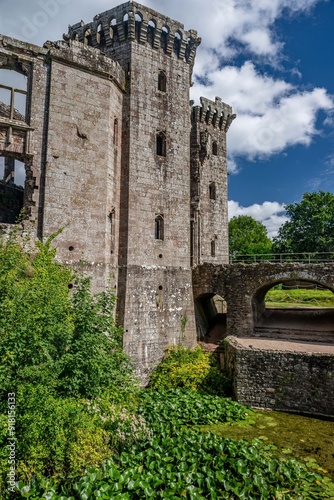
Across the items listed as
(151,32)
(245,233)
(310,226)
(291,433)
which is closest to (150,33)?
(151,32)

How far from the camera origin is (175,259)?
646 inches

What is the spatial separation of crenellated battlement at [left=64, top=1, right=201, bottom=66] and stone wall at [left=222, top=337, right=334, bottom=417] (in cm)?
1426

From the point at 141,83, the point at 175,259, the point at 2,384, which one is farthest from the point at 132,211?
the point at 2,384

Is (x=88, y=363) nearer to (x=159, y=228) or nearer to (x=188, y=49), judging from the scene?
(x=159, y=228)

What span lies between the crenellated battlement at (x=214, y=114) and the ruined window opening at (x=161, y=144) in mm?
8427

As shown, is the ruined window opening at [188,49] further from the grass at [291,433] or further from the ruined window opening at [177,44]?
the grass at [291,433]

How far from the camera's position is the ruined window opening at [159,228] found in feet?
53.0

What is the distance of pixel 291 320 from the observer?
20.2 m

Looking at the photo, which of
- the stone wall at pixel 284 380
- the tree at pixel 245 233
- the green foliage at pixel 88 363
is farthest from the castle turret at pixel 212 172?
the tree at pixel 245 233

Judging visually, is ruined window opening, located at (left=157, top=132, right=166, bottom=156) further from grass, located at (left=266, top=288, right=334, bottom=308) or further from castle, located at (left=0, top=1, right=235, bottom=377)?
grass, located at (left=266, top=288, right=334, bottom=308)

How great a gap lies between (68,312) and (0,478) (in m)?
4.12

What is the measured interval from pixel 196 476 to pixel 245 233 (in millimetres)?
44847

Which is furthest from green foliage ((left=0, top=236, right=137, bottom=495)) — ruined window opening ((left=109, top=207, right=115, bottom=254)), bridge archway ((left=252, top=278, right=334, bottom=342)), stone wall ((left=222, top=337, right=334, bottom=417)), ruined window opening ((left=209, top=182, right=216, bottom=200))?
ruined window opening ((left=209, top=182, right=216, bottom=200))

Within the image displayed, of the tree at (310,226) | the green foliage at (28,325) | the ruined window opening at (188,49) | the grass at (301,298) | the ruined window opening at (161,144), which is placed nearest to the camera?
the green foliage at (28,325)
